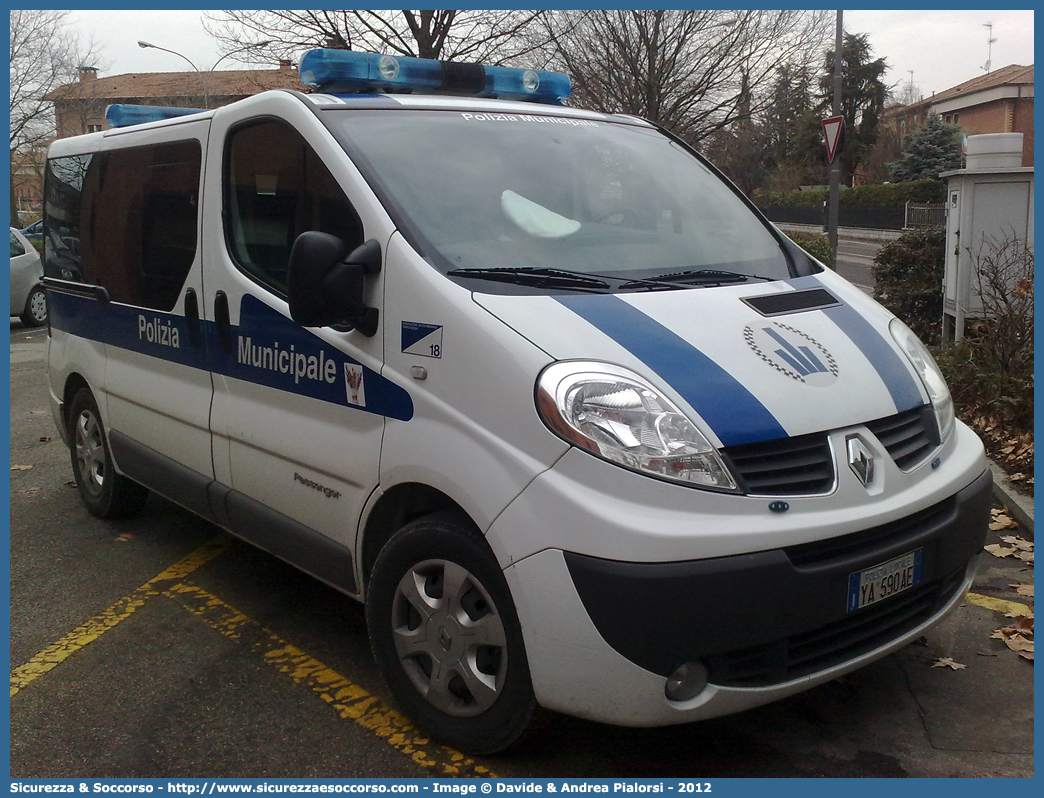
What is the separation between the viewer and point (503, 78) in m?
4.55

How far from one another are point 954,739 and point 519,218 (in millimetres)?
2172

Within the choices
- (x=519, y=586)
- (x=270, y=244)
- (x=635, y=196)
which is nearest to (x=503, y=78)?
(x=635, y=196)

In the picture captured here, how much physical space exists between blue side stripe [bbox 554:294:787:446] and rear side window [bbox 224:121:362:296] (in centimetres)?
94

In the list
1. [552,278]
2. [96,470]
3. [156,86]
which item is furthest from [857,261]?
[156,86]

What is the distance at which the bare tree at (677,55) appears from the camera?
24094 millimetres

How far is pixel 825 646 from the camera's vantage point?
9.20 ft

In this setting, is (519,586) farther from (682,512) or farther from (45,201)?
(45,201)

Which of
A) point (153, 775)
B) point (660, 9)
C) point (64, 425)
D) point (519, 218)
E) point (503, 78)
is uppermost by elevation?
point (660, 9)

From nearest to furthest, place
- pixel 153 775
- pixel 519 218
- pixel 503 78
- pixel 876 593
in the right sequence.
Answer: pixel 876 593, pixel 153 775, pixel 519 218, pixel 503 78

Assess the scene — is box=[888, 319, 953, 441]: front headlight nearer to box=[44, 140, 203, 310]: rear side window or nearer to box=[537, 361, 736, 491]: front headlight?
box=[537, 361, 736, 491]: front headlight

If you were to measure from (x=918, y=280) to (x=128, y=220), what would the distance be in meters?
8.23

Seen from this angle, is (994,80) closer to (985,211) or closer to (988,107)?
(988,107)

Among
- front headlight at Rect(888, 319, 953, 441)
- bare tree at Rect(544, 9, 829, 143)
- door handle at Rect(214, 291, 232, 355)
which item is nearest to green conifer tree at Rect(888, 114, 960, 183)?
bare tree at Rect(544, 9, 829, 143)

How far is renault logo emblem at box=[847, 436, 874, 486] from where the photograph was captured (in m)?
2.81
